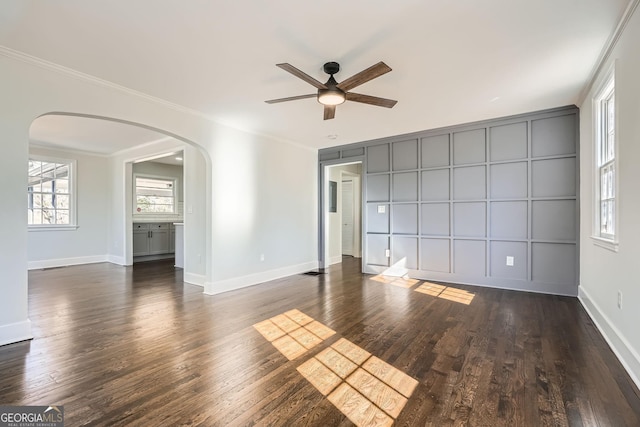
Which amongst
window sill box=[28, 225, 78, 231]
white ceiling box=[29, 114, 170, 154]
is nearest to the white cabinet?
window sill box=[28, 225, 78, 231]

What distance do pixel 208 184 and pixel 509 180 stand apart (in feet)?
14.5

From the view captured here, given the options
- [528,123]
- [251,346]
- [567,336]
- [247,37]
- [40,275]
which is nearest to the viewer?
[247,37]

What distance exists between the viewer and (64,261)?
257 inches

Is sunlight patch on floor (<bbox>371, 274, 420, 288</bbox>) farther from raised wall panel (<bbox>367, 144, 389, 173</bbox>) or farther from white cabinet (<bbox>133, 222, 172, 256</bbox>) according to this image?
white cabinet (<bbox>133, 222, 172, 256</bbox>)

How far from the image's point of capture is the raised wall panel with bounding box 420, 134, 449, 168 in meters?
4.90

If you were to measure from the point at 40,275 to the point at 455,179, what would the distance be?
24.6ft

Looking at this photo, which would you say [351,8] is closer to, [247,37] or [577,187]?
[247,37]

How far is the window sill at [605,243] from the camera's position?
2499 millimetres

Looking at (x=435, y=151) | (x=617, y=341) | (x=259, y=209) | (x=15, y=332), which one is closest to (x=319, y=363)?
(x=617, y=341)

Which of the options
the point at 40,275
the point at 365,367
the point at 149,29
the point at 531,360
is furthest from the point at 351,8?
the point at 40,275

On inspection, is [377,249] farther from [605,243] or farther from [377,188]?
[605,243]

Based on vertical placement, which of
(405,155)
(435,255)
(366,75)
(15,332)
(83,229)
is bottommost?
(15,332)

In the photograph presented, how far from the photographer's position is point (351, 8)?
2.03 meters

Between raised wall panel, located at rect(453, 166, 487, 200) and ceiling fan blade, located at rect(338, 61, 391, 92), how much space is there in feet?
9.48
